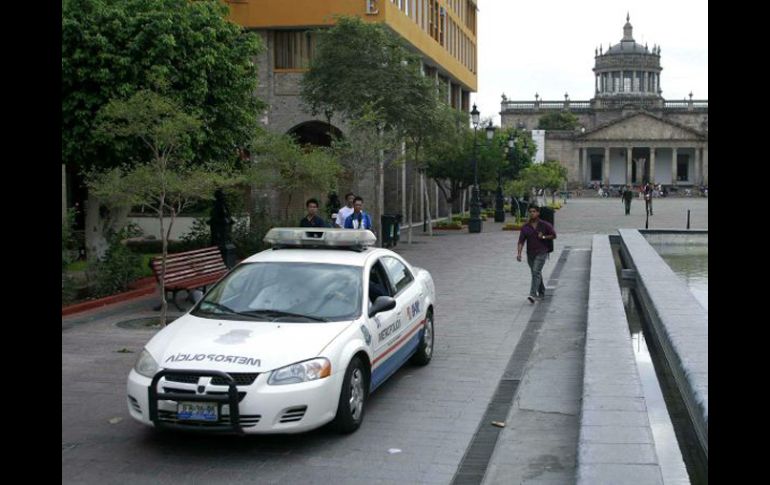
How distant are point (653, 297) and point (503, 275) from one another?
7.13m

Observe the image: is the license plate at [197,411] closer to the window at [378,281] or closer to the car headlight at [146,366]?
the car headlight at [146,366]

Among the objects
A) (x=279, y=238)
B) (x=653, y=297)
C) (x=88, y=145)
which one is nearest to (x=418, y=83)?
(x=88, y=145)

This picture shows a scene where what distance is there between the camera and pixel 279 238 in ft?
30.3

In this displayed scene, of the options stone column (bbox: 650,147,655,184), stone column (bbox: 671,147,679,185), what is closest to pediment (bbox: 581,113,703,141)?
stone column (bbox: 650,147,655,184)

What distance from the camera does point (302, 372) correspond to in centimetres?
695

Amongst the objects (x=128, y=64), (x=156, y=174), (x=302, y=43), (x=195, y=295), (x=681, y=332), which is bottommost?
(x=681, y=332)

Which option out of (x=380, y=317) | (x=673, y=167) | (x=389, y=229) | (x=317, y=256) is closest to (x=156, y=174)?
(x=317, y=256)

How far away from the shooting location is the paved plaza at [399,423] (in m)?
6.66

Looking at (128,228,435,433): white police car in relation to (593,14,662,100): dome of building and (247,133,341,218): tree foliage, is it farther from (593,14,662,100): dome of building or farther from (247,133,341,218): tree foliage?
(593,14,662,100): dome of building

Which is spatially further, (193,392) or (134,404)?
(134,404)

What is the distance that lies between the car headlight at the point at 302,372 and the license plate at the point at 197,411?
1.55 feet

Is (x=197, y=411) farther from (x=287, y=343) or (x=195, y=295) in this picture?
(x=195, y=295)

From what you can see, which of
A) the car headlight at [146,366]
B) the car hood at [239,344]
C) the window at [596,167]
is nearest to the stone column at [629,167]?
the window at [596,167]

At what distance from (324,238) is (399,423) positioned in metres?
2.19
